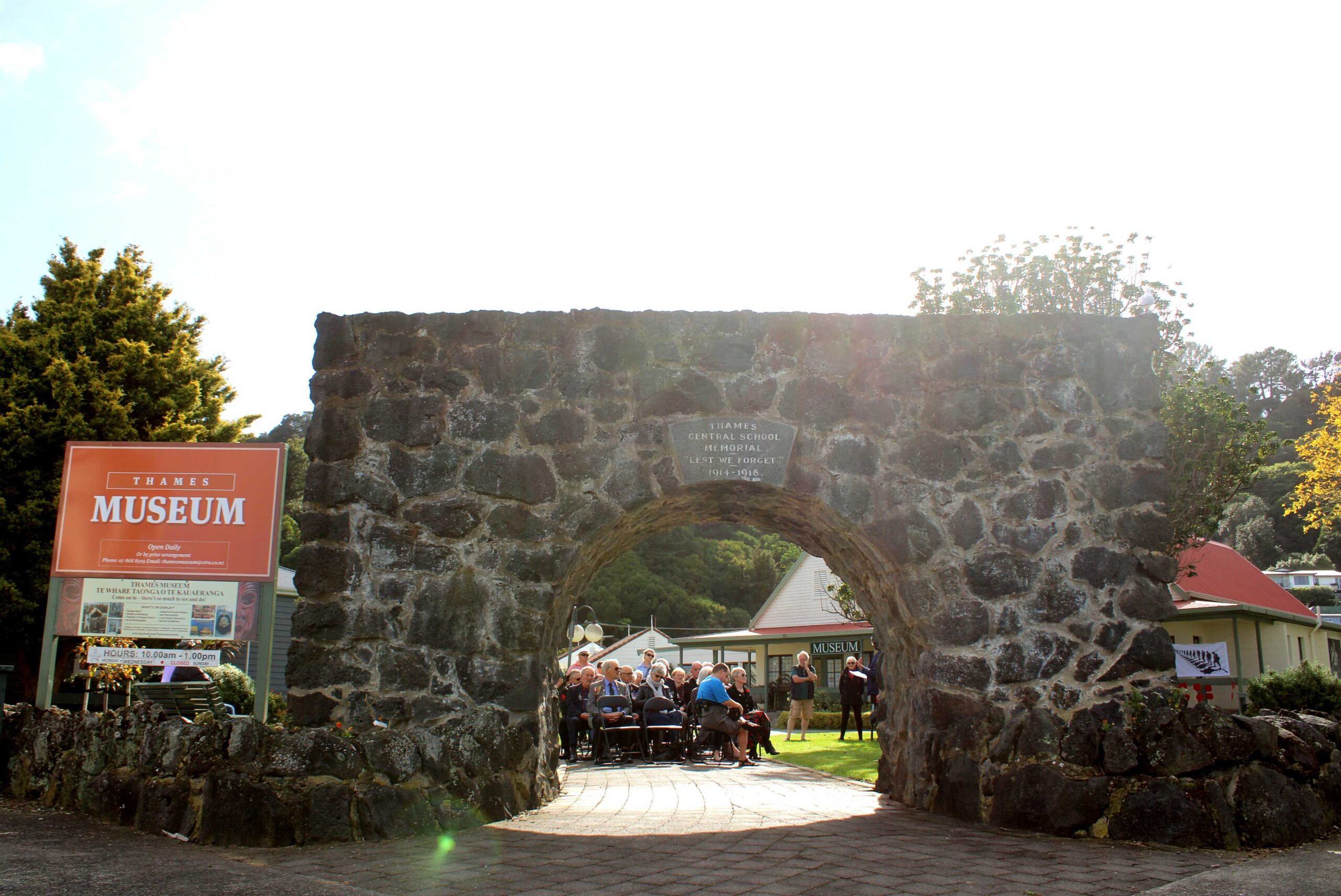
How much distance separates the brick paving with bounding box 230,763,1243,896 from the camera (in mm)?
4582

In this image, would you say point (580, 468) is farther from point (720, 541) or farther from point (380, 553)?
point (720, 541)

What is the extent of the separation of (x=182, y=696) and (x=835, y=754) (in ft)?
26.1

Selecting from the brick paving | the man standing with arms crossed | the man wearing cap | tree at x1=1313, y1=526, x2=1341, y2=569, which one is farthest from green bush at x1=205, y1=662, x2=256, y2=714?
tree at x1=1313, y1=526, x2=1341, y2=569

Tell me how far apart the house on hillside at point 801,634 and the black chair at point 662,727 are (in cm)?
1547

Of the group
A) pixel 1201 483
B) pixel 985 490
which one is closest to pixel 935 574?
pixel 985 490

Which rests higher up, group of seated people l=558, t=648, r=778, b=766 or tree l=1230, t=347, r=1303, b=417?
tree l=1230, t=347, r=1303, b=417

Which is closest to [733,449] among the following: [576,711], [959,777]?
[959,777]

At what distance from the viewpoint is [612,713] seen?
1226cm

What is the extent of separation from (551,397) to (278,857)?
342 centimetres

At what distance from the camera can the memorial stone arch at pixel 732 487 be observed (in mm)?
6898

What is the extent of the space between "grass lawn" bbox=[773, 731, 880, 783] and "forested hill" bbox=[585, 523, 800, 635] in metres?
32.7

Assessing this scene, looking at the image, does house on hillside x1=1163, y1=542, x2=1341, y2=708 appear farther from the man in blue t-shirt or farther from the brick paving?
the brick paving

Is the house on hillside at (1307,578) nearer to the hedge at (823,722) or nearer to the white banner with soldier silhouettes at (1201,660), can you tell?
the white banner with soldier silhouettes at (1201,660)

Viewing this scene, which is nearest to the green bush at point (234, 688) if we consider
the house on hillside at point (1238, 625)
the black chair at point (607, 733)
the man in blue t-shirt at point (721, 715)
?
the black chair at point (607, 733)
